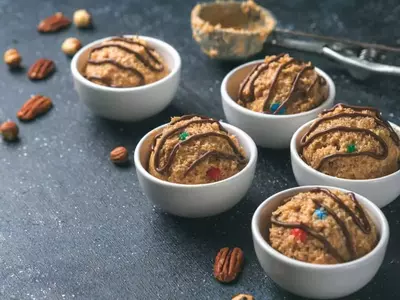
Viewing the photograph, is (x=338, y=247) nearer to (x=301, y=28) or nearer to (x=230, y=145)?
(x=230, y=145)

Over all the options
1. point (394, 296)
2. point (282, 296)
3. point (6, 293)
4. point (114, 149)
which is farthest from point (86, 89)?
point (394, 296)

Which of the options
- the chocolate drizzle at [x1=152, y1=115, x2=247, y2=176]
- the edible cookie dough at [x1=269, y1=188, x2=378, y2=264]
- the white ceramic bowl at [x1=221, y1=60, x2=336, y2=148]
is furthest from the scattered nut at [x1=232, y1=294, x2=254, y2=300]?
the white ceramic bowl at [x1=221, y1=60, x2=336, y2=148]

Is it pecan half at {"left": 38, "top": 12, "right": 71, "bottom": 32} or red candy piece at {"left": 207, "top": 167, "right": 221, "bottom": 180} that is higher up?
red candy piece at {"left": 207, "top": 167, "right": 221, "bottom": 180}

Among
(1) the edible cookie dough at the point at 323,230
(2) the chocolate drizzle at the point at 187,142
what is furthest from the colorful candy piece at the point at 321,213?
(2) the chocolate drizzle at the point at 187,142

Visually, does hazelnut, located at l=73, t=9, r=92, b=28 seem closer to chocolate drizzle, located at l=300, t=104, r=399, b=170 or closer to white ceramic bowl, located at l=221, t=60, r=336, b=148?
white ceramic bowl, located at l=221, t=60, r=336, b=148

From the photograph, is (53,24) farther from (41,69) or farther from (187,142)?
(187,142)

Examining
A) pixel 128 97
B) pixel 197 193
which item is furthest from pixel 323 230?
pixel 128 97
